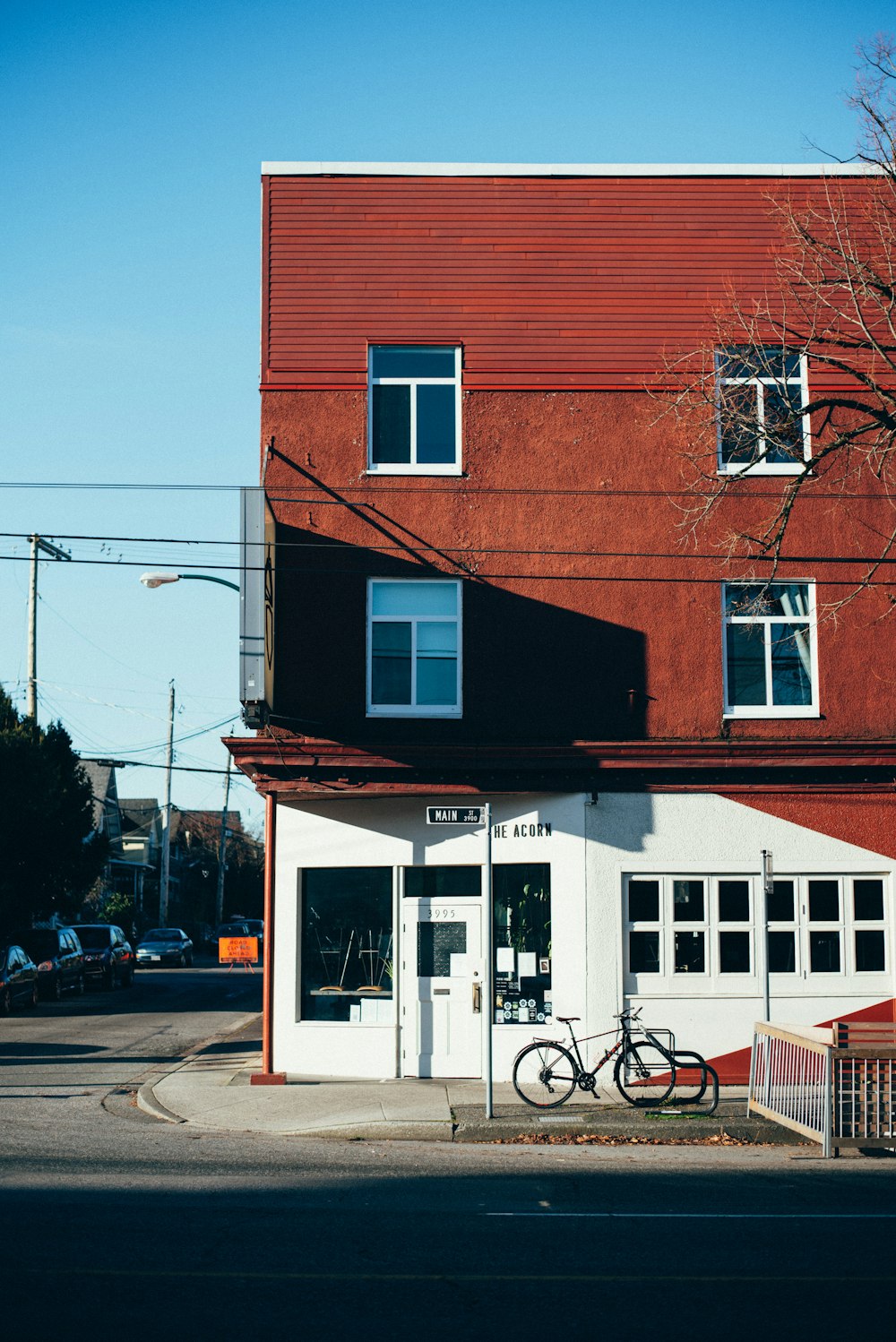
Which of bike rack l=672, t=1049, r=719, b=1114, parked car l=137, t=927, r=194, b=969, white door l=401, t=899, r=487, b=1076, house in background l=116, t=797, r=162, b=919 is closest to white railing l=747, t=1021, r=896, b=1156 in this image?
bike rack l=672, t=1049, r=719, b=1114

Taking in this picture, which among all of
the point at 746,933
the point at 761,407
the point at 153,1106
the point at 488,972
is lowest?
the point at 153,1106

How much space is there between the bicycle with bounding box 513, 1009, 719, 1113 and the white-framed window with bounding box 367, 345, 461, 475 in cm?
765

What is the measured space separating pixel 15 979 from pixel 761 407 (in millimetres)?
19078

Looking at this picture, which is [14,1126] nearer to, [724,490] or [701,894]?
[701,894]

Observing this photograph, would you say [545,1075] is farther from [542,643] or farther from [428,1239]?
[428,1239]

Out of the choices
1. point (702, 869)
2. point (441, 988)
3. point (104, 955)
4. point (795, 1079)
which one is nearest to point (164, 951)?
point (104, 955)

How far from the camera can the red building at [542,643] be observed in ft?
56.9

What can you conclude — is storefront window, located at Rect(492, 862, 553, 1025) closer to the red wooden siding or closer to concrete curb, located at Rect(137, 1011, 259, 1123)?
concrete curb, located at Rect(137, 1011, 259, 1123)

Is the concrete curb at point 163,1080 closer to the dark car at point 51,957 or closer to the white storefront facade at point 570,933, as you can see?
the white storefront facade at point 570,933

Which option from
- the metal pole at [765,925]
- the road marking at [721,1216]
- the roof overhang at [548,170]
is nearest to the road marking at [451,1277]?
the road marking at [721,1216]

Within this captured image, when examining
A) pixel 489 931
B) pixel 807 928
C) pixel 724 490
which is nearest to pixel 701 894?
pixel 807 928

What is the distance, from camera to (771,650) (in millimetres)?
18250

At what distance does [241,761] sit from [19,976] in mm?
13743

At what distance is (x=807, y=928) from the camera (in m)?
17.5
